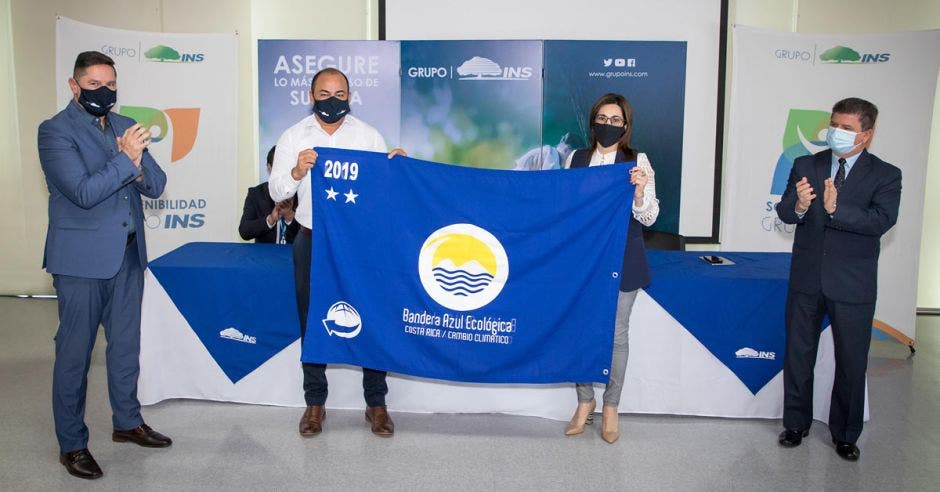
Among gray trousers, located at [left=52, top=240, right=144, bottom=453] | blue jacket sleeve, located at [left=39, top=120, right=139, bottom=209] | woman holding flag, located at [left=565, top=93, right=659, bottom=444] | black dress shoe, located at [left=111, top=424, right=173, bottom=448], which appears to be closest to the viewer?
blue jacket sleeve, located at [left=39, top=120, right=139, bottom=209]

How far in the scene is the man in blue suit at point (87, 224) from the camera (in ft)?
9.81

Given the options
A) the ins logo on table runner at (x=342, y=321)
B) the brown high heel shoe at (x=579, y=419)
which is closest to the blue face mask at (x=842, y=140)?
the brown high heel shoe at (x=579, y=419)

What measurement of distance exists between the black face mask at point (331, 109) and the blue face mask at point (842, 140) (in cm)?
200

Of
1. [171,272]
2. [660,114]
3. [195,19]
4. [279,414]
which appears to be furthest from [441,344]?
[195,19]

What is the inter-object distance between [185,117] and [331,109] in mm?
3197

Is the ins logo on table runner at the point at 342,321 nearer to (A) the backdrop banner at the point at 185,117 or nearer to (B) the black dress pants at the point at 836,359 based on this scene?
(B) the black dress pants at the point at 836,359

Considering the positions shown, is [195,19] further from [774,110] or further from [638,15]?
[774,110]

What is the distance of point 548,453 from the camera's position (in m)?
3.45

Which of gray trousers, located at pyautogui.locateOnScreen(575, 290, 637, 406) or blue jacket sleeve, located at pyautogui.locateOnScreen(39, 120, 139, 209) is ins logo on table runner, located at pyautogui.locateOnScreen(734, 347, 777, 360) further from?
blue jacket sleeve, located at pyautogui.locateOnScreen(39, 120, 139, 209)

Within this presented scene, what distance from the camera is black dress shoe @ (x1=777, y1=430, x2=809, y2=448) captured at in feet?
11.6

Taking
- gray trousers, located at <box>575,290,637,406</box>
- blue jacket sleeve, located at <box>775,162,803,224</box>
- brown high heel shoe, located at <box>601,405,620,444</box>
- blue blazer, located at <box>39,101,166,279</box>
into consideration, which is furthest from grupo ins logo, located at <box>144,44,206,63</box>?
blue jacket sleeve, located at <box>775,162,803,224</box>

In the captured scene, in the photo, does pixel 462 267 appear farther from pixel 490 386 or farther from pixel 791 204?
pixel 791 204

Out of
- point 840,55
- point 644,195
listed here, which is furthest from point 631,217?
point 840,55

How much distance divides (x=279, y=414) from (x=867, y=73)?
15.2ft
